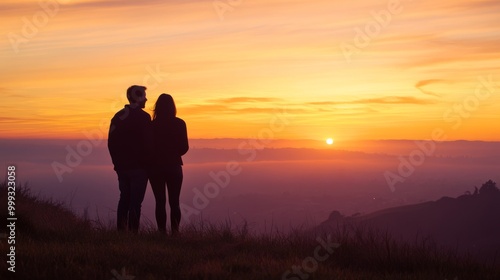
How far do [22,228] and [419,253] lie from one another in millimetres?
5762

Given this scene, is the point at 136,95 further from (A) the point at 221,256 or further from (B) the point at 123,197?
(A) the point at 221,256

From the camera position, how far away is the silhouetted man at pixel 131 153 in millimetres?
10797

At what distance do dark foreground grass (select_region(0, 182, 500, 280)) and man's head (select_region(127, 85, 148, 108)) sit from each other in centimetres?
243

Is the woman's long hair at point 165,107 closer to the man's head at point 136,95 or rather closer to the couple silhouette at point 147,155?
the couple silhouette at point 147,155

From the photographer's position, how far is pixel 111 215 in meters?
11.0

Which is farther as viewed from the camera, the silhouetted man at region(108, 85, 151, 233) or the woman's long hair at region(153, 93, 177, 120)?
the woman's long hair at region(153, 93, 177, 120)

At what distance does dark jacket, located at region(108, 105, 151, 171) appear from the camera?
1089 centimetres

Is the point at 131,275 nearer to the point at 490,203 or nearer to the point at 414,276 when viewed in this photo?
the point at 414,276

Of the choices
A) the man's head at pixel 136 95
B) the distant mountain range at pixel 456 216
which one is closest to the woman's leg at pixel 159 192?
the man's head at pixel 136 95

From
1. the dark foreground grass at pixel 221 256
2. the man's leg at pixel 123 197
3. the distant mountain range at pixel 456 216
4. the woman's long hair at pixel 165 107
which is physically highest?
the distant mountain range at pixel 456 216

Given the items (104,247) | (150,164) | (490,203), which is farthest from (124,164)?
(490,203)

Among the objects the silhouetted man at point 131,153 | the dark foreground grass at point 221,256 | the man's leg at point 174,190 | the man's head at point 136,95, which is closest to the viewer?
the dark foreground grass at point 221,256

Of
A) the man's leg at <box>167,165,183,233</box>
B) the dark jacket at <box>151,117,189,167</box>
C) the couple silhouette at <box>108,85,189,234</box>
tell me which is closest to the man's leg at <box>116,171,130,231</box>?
the couple silhouette at <box>108,85,189,234</box>

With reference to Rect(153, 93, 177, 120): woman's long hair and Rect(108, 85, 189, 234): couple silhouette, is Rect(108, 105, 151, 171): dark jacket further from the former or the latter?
Rect(153, 93, 177, 120): woman's long hair
